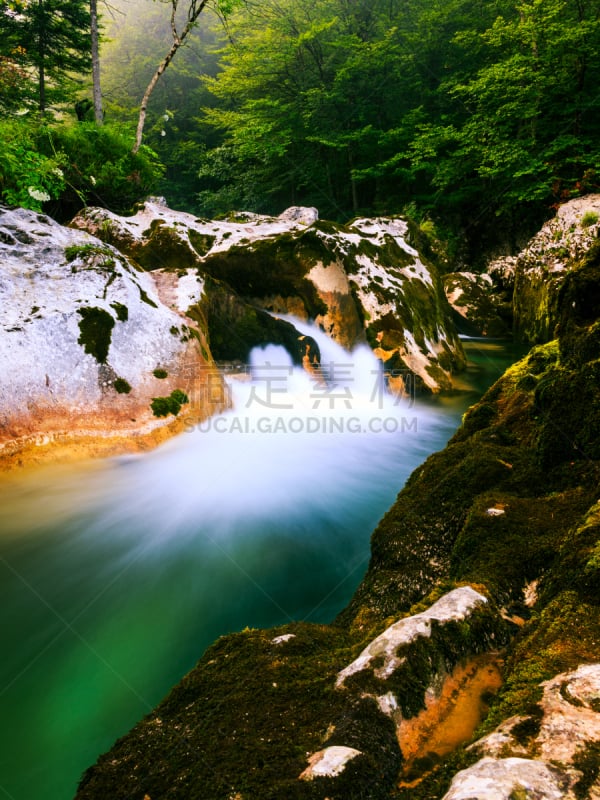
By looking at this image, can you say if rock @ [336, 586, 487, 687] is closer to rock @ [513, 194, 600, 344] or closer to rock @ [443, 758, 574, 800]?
rock @ [443, 758, 574, 800]

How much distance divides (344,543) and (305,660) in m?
2.74

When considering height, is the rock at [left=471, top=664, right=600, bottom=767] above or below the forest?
below

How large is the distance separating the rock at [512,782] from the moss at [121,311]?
5.46 metres

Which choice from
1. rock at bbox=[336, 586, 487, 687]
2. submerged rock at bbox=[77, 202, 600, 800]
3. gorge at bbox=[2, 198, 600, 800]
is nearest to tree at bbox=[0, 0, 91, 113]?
gorge at bbox=[2, 198, 600, 800]

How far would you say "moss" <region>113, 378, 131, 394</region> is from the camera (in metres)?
4.97

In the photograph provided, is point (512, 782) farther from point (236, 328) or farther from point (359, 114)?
point (359, 114)

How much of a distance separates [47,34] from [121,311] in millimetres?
15269

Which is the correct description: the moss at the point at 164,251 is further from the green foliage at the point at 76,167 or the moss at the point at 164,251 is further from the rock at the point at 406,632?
the rock at the point at 406,632

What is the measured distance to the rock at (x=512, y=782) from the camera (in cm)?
74

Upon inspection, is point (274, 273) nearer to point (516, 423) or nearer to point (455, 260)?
point (516, 423)

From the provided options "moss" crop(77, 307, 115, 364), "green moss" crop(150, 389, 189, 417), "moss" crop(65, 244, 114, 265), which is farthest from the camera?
"moss" crop(65, 244, 114, 265)

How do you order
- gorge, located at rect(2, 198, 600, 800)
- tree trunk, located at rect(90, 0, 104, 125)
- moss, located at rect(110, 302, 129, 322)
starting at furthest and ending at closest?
tree trunk, located at rect(90, 0, 104, 125), moss, located at rect(110, 302, 129, 322), gorge, located at rect(2, 198, 600, 800)

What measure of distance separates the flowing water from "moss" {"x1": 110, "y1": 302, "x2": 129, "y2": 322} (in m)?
1.64

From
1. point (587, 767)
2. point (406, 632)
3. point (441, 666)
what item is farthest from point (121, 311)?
point (587, 767)
